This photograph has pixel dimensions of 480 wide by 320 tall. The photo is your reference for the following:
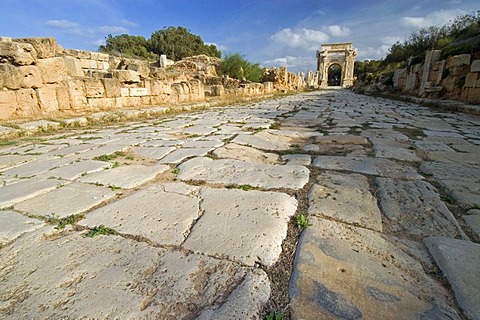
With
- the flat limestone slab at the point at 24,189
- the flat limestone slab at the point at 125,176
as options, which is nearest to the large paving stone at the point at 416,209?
the flat limestone slab at the point at 125,176

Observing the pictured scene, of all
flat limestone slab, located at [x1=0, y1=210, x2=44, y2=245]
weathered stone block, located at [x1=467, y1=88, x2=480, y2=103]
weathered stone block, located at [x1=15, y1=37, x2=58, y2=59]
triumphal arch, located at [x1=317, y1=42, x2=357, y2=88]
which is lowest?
flat limestone slab, located at [x1=0, y1=210, x2=44, y2=245]

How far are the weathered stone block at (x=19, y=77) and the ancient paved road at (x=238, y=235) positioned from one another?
2961 millimetres

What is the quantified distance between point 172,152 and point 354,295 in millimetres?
2343

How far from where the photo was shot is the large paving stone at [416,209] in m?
1.26

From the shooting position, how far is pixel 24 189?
1.84 metres

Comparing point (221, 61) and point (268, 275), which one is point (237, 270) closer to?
point (268, 275)

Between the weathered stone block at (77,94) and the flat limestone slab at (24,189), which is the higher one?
the weathered stone block at (77,94)

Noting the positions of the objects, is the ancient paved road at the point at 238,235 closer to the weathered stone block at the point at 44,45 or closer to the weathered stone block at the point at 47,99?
the weathered stone block at the point at 47,99

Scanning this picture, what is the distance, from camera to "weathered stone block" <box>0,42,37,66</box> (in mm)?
4191

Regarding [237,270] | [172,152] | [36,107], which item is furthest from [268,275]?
[36,107]

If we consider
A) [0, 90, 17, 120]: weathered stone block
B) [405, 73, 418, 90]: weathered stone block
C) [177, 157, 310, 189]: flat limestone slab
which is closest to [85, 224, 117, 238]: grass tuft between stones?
[177, 157, 310, 189]: flat limestone slab

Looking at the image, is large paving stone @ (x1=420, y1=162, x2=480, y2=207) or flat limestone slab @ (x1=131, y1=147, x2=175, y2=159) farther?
flat limestone slab @ (x1=131, y1=147, x2=175, y2=159)

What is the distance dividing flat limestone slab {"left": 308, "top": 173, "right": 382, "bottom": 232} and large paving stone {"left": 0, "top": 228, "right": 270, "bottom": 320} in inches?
25.5

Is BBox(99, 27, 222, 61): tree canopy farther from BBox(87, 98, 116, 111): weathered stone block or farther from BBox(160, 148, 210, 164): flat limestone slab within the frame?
BBox(160, 148, 210, 164): flat limestone slab
